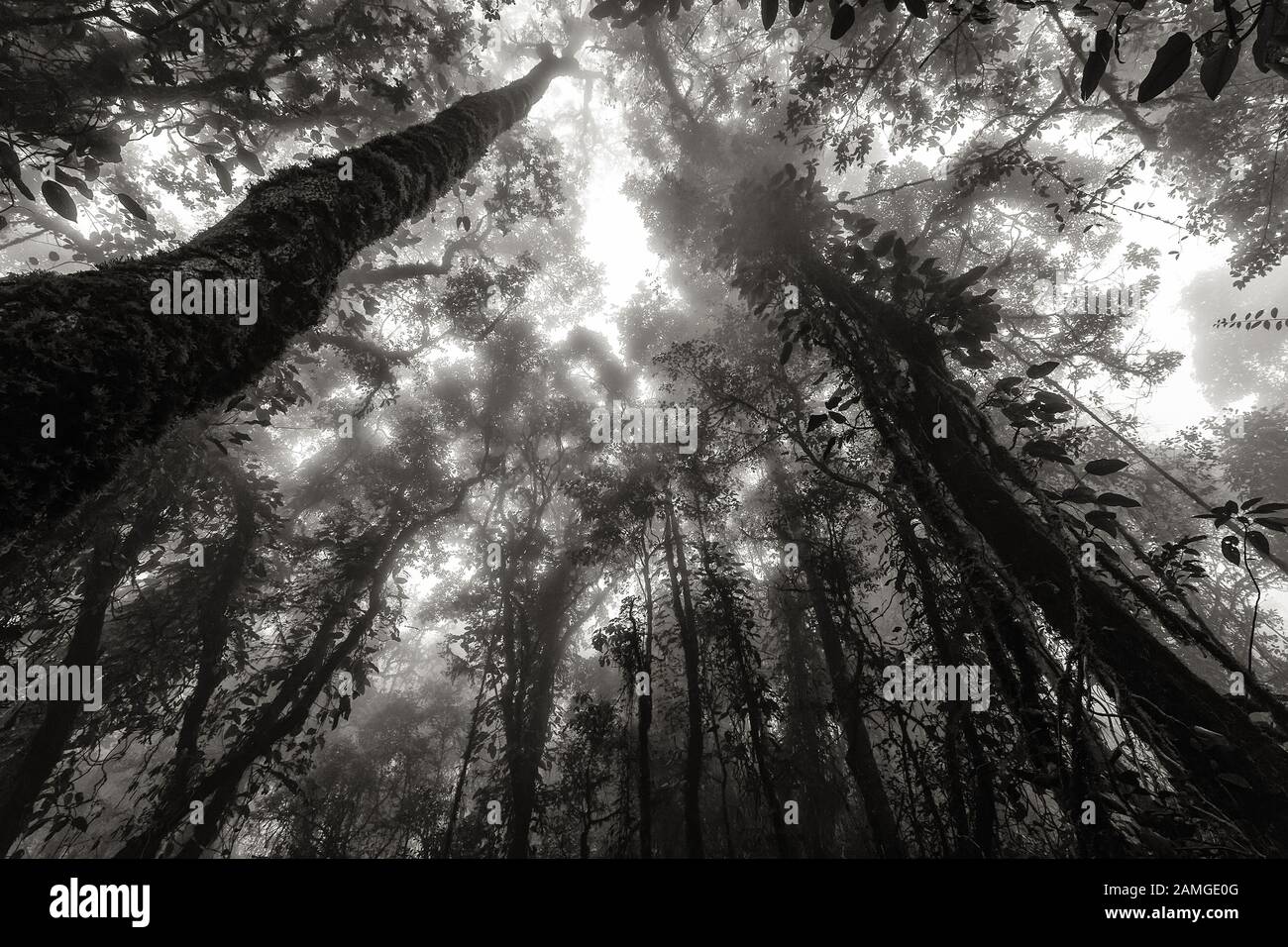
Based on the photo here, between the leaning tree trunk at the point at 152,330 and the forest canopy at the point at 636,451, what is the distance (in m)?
0.01

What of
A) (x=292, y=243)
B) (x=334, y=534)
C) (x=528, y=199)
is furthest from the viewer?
(x=334, y=534)

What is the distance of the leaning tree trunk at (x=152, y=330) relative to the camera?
4.24 ft

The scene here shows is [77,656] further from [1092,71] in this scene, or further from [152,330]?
[1092,71]

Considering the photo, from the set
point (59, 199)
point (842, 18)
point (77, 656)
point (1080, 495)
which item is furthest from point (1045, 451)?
point (77, 656)

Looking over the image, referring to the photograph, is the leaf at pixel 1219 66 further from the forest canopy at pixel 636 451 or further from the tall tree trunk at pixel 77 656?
the tall tree trunk at pixel 77 656

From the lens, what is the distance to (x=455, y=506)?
11.8 m

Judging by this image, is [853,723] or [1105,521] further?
[853,723]

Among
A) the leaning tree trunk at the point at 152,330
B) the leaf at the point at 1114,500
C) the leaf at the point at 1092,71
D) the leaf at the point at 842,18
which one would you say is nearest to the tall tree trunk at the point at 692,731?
the leaf at the point at 1114,500

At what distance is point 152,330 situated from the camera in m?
1.57

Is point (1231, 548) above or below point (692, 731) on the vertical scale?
above

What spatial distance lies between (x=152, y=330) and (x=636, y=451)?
400 inches
